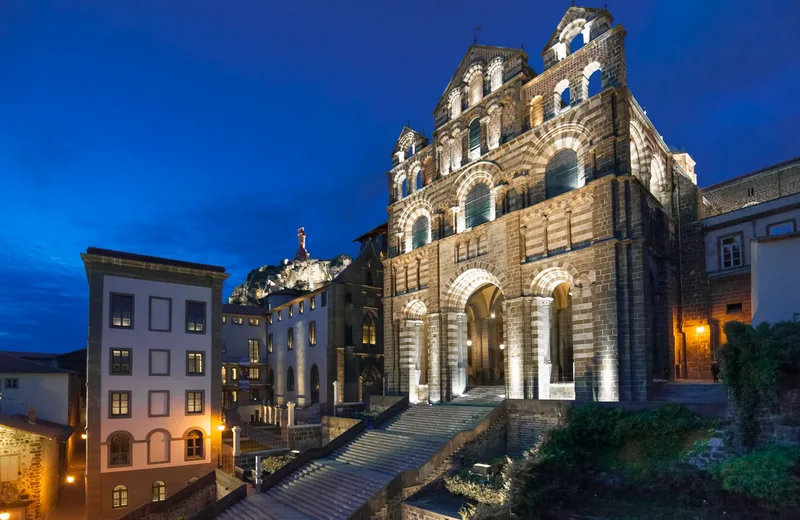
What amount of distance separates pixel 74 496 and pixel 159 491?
→ 716 cm

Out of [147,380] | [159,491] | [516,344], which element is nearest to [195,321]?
[147,380]

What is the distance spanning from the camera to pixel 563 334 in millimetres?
30328

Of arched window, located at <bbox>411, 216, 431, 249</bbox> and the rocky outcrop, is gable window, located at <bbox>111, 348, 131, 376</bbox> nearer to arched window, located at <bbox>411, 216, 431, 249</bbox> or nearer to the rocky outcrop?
arched window, located at <bbox>411, 216, 431, 249</bbox>

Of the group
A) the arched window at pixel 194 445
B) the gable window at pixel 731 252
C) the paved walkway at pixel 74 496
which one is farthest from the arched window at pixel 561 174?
the paved walkway at pixel 74 496

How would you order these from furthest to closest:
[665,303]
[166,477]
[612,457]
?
[166,477], [665,303], [612,457]

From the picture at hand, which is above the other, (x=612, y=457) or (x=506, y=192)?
(x=506, y=192)

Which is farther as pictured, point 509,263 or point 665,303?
point 509,263

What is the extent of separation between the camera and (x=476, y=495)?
60.5 ft

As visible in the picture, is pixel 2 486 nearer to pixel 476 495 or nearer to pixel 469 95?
pixel 476 495

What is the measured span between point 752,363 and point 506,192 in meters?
14.7

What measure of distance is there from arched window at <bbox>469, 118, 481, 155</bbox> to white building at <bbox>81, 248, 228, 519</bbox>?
16689 mm

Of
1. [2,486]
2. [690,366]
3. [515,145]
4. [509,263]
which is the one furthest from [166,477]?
[690,366]

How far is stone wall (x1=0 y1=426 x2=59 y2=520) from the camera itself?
84.7 ft

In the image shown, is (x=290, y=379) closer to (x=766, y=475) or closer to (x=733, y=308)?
(x=733, y=308)
